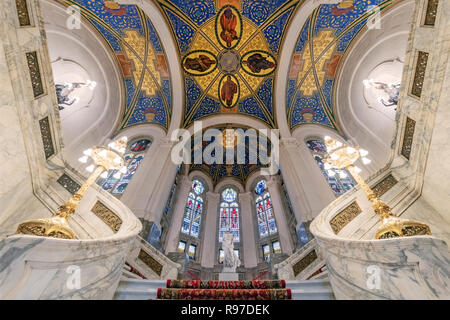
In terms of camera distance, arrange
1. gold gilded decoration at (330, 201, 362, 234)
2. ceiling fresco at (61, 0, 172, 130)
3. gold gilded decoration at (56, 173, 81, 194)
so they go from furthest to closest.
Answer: ceiling fresco at (61, 0, 172, 130)
gold gilded decoration at (56, 173, 81, 194)
gold gilded decoration at (330, 201, 362, 234)

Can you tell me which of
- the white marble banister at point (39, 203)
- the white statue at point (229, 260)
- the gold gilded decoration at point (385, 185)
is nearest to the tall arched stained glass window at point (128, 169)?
the white marble banister at point (39, 203)

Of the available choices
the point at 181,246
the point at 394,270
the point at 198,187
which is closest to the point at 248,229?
the point at 181,246

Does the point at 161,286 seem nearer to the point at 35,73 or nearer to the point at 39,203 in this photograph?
the point at 39,203

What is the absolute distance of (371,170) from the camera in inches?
324

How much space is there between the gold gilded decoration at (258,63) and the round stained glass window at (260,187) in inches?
248

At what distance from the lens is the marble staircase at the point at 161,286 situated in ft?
10.2

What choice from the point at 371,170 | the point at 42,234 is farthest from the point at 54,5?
the point at 371,170

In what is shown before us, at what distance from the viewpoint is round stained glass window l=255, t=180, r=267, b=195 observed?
44.2 ft

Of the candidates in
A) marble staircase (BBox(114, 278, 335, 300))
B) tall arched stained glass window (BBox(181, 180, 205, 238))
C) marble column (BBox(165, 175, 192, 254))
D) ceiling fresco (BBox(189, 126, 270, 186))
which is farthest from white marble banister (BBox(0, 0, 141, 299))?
ceiling fresco (BBox(189, 126, 270, 186))

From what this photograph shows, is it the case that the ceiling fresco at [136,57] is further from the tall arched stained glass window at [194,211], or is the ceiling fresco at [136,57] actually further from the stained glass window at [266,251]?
the stained glass window at [266,251]

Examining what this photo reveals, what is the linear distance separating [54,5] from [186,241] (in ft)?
34.4

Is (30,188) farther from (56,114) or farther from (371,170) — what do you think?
(371,170)

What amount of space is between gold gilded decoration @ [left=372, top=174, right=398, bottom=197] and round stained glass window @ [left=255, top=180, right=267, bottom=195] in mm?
8721

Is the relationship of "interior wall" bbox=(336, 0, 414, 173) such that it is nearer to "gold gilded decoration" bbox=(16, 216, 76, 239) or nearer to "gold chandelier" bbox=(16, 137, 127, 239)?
"gold chandelier" bbox=(16, 137, 127, 239)
